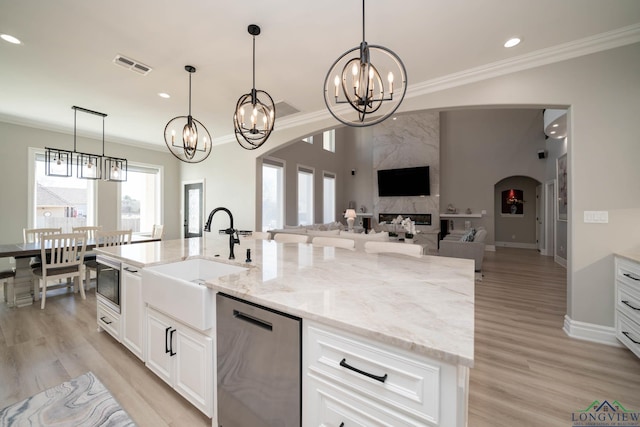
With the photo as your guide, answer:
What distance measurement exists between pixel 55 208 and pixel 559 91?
8.28 meters

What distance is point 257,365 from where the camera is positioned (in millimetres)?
1197

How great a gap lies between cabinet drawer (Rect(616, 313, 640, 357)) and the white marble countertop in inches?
65.9

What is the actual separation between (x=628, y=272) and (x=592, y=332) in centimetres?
73

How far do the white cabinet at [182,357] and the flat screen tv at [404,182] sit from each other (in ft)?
26.5

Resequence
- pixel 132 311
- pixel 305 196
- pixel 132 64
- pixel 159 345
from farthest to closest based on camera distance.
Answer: pixel 305 196, pixel 132 64, pixel 132 311, pixel 159 345

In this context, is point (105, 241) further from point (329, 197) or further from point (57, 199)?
point (329, 197)

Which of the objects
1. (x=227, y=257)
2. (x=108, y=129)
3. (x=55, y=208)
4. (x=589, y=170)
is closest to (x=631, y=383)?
A: (x=589, y=170)

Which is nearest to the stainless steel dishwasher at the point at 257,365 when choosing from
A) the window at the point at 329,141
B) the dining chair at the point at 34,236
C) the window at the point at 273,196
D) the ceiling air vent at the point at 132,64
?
the ceiling air vent at the point at 132,64

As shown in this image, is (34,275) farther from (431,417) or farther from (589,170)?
(589,170)

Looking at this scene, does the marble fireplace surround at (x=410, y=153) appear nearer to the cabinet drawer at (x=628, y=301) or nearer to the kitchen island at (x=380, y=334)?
the cabinet drawer at (x=628, y=301)

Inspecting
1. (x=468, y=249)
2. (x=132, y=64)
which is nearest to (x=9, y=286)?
(x=132, y=64)

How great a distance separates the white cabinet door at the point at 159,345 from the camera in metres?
1.69

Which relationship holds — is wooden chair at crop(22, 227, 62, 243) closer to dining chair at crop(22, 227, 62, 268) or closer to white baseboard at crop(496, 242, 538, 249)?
dining chair at crop(22, 227, 62, 268)

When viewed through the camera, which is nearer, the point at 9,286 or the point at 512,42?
the point at 512,42
